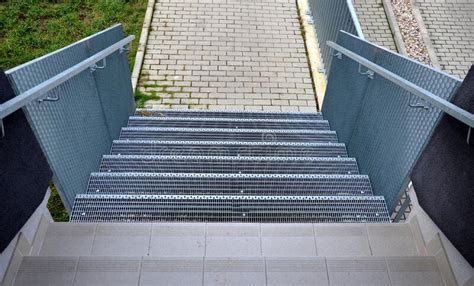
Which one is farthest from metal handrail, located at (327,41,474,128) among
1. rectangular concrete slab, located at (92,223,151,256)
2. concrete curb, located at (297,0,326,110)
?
concrete curb, located at (297,0,326,110)

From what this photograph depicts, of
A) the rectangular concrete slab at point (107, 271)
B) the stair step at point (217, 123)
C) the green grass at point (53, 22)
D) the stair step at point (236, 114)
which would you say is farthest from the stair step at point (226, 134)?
the rectangular concrete slab at point (107, 271)

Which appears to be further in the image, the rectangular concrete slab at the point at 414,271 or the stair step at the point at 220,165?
the stair step at the point at 220,165

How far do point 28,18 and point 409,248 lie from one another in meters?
8.89

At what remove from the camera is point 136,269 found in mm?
3508

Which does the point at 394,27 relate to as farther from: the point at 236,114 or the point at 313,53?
the point at 236,114

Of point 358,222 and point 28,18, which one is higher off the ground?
point 358,222

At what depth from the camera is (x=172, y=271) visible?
11.6ft

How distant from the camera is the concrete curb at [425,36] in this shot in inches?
360

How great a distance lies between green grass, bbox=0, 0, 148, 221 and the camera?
8852 millimetres

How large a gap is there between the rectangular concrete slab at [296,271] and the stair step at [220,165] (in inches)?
74.3

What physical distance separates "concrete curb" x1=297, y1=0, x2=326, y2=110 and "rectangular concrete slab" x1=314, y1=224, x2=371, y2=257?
4.42 m

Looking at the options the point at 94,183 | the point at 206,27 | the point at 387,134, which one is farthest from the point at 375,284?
the point at 206,27

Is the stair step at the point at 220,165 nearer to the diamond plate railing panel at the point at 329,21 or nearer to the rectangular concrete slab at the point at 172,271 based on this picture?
the rectangular concrete slab at the point at 172,271

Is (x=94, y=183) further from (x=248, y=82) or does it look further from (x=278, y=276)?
(x=248, y=82)
